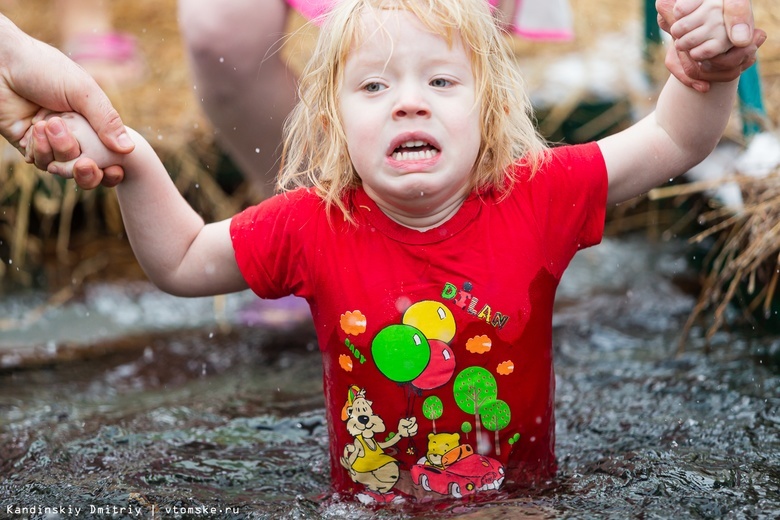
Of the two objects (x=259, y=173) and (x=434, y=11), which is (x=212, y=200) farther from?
(x=434, y=11)

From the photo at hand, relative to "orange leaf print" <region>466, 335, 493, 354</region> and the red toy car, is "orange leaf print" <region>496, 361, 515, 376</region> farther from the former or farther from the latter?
the red toy car

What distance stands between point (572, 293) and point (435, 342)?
66.5 inches

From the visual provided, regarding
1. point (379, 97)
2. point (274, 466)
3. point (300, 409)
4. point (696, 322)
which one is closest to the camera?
point (379, 97)

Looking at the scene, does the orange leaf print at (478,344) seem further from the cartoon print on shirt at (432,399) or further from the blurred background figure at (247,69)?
the blurred background figure at (247,69)

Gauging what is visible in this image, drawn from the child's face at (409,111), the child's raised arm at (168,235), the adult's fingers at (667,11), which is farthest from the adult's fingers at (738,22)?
the child's raised arm at (168,235)

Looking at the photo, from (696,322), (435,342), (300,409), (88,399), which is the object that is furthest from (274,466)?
(696,322)

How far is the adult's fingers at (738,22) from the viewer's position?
5.40 feet

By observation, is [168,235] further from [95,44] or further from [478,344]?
[95,44]

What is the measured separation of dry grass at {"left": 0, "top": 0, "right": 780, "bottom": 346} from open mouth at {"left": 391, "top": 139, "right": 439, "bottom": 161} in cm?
115

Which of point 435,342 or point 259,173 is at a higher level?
point 259,173

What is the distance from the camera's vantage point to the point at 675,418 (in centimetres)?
232

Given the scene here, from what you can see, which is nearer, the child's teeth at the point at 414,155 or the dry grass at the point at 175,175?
the child's teeth at the point at 414,155

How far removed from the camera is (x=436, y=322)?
1.88 meters

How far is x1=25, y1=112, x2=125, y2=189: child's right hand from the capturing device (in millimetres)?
1745
